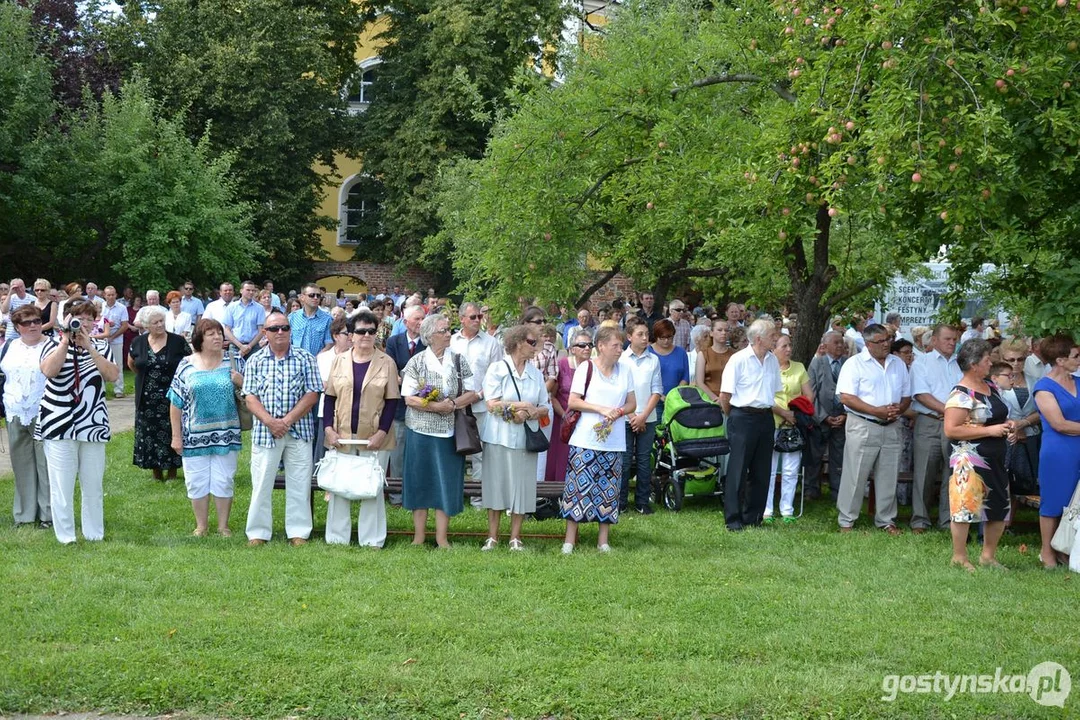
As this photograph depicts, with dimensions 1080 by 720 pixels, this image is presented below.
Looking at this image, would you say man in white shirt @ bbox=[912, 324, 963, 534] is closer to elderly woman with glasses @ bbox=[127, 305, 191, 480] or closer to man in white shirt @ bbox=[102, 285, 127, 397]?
elderly woman with glasses @ bbox=[127, 305, 191, 480]

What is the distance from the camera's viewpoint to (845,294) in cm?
1474

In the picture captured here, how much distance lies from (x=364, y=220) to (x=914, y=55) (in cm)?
3203

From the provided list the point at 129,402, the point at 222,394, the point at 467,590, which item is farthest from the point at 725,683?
the point at 129,402

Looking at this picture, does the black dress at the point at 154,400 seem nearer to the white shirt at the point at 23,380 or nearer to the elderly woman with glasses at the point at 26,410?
the elderly woman with glasses at the point at 26,410

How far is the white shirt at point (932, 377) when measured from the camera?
10875mm

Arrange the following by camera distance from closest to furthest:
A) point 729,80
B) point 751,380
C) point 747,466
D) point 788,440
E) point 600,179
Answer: point 751,380 → point 747,466 → point 788,440 → point 729,80 → point 600,179

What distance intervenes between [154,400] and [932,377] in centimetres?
751

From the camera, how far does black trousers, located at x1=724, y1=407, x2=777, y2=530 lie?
10.8 m

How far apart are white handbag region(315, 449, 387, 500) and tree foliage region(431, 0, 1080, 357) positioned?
4219mm

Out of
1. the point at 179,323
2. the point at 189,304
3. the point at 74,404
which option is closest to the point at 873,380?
the point at 74,404

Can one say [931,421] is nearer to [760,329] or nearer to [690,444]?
[760,329]

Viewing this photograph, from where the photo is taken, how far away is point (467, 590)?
26.2 ft

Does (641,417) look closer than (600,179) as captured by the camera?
Yes

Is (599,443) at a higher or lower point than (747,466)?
higher
